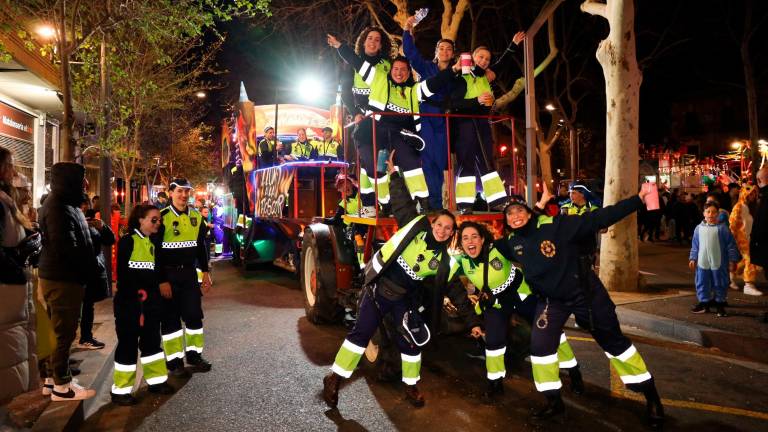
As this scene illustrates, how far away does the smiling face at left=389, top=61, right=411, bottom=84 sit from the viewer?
6.16 m

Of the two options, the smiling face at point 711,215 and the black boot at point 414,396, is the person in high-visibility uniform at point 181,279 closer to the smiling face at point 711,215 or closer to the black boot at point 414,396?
the black boot at point 414,396

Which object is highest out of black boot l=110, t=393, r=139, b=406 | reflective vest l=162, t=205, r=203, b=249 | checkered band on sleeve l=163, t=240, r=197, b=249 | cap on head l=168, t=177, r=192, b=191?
cap on head l=168, t=177, r=192, b=191

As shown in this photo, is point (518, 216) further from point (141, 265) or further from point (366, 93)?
point (141, 265)

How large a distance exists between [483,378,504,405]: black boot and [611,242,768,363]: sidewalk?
3098 millimetres

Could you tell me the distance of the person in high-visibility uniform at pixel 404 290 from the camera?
4531 mm

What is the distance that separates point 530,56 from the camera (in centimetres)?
1023

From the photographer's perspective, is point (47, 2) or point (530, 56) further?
point (530, 56)

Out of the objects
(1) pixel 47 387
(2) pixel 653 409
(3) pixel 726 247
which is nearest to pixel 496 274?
(2) pixel 653 409

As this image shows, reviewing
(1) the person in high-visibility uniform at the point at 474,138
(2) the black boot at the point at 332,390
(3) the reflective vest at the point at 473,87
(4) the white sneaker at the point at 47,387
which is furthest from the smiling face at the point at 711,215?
(4) the white sneaker at the point at 47,387

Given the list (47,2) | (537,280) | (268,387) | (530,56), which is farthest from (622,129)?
(47,2)

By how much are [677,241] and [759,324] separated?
39.7 ft

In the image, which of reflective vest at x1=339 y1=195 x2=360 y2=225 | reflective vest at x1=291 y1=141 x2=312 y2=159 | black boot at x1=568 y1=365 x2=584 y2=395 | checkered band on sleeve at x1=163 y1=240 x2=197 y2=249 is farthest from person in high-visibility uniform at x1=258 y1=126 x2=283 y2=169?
black boot at x1=568 y1=365 x2=584 y2=395

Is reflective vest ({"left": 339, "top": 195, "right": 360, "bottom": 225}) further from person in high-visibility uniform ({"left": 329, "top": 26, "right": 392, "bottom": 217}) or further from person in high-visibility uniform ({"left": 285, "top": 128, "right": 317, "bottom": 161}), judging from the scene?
Result: person in high-visibility uniform ({"left": 285, "top": 128, "right": 317, "bottom": 161})

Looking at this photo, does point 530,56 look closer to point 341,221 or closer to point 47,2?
point 341,221
